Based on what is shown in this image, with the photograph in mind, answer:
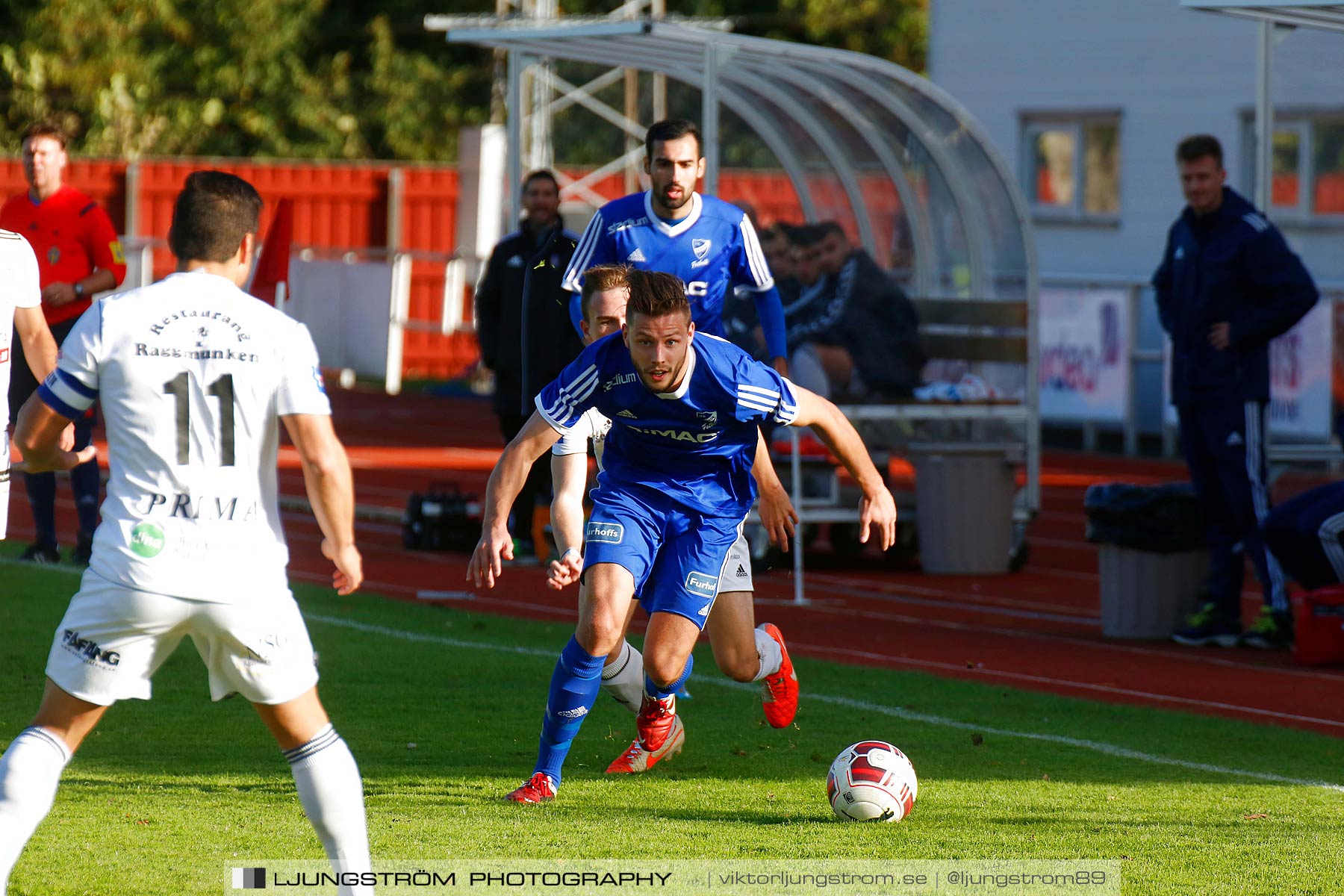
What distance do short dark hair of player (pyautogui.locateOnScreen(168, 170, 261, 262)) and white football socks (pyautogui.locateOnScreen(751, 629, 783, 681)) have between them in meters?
2.91

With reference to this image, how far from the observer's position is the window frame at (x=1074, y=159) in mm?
21672

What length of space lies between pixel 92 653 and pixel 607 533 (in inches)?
83.5

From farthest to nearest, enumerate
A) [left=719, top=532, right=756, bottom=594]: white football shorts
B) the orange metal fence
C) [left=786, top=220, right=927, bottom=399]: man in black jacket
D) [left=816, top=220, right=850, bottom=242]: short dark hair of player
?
the orange metal fence
[left=816, top=220, right=850, bottom=242]: short dark hair of player
[left=786, top=220, right=927, bottom=399]: man in black jacket
[left=719, top=532, right=756, bottom=594]: white football shorts

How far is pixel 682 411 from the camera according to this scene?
5926 millimetres

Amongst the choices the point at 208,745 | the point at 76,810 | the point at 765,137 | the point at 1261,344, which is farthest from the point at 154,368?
the point at 765,137

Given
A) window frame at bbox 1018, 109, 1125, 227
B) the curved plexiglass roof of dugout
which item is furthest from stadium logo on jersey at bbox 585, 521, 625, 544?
window frame at bbox 1018, 109, 1125, 227

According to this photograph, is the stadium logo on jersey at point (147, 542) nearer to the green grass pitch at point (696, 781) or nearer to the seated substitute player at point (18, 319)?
the green grass pitch at point (696, 781)

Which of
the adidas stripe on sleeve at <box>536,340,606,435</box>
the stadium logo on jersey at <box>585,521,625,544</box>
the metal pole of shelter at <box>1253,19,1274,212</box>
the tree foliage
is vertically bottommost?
the stadium logo on jersey at <box>585,521,625,544</box>

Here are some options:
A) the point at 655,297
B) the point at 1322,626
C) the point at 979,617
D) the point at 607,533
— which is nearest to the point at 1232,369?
the point at 1322,626

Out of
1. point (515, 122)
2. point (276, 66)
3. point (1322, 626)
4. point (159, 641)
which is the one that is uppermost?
point (276, 66)

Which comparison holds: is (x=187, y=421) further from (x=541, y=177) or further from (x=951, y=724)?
(x=541, y=177)

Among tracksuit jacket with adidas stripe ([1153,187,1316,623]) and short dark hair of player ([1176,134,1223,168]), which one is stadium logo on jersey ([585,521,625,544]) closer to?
tracksuit jacket with adidas stripe ([1153,187,1316,623])

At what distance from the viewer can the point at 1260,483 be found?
9906 mm

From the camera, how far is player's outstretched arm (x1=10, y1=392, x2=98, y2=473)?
4.46m
